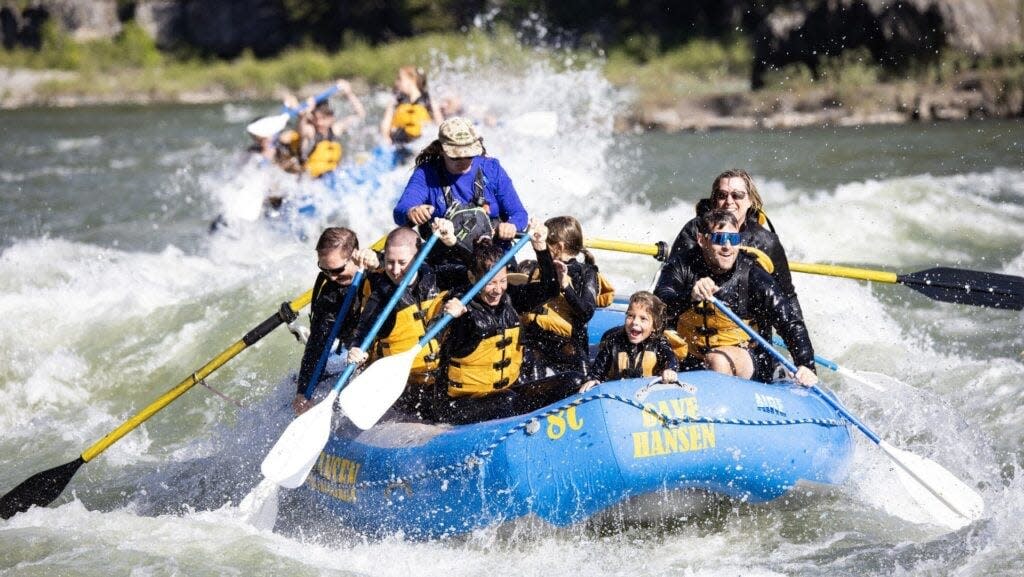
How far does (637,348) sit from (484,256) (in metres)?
0.74

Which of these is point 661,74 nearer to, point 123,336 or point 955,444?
point 123,336

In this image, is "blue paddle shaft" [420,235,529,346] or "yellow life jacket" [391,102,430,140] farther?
"yellow life jacket" [391,102,430,140]

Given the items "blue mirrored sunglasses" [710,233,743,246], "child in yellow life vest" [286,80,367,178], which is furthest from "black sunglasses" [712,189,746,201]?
"child in yellow life vest" [286,80,367,178]

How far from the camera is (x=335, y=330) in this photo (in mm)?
5473

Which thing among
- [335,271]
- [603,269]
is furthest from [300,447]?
[603,269]

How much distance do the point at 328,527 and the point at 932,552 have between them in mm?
2519

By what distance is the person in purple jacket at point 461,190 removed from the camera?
18.7 feet

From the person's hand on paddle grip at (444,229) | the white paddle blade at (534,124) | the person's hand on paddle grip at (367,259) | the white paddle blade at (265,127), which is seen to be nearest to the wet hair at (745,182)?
the person's hand on paddle grip at (444,229)

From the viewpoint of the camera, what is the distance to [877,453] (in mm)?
5719

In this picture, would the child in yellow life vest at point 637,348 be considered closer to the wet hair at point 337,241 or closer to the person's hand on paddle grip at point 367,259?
the person's hand on paddle grip at point 367,259

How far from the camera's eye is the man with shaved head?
17.0 feet

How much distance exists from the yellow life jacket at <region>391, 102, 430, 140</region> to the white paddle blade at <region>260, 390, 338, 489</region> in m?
6.16

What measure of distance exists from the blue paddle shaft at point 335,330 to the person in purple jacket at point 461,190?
0.45m

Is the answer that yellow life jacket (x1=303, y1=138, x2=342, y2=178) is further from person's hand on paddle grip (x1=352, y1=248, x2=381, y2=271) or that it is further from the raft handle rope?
the raft handle rope
